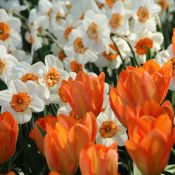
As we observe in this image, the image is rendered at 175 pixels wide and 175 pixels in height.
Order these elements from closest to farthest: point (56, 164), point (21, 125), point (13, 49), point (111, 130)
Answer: point (56, 164), point (111, 130), point (21, 125), point (13, 49)

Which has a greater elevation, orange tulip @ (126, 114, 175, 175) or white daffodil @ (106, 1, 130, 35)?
orange tulip @ (126, 114, 175, 175)

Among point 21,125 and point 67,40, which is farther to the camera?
point 67,40

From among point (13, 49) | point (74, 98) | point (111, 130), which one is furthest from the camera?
point (13, 49)

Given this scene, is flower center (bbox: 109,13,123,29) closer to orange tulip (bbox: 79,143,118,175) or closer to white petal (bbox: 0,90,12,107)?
white petal (bbox: 0,90,12,107)

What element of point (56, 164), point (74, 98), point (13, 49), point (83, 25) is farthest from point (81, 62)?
point (56, 164)

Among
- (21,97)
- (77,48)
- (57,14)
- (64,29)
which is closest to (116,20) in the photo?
(77,48)

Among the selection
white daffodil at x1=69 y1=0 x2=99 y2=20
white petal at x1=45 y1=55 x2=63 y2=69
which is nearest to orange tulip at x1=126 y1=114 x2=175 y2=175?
white petal at x1=45 y1=55 x2=63 y2=69

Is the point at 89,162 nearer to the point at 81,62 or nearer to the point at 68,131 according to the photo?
the point at 68,131
